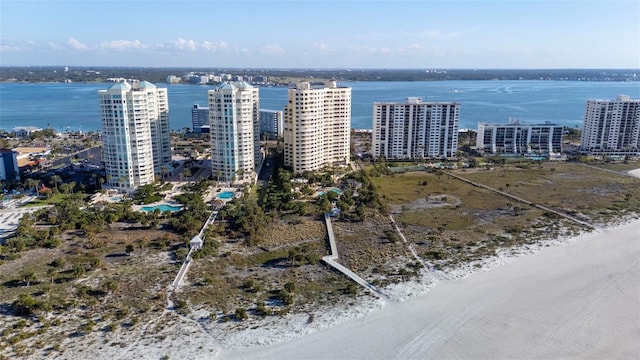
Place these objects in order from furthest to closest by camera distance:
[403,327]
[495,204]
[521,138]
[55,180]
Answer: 1. [521,138]
2. [55,180]
3. [495,204]
4. [403,327]

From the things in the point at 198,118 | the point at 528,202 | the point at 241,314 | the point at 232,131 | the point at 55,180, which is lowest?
the point at 241,314

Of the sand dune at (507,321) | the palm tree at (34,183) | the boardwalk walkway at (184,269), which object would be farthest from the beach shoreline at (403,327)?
the palm tree at (34,183)

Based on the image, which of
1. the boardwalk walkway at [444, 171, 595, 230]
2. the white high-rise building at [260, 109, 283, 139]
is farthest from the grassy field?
the white high-rise building at [260, 109, 283, 139]

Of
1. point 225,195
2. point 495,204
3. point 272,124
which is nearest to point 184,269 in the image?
point 225,195

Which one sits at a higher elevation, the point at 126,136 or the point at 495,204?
the point at 126,136

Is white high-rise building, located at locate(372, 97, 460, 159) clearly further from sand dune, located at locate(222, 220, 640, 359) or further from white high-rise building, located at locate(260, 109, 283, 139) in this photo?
sand dune, located at locate(222, 220, 640, 359)

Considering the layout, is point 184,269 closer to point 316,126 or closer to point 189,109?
point 316,126

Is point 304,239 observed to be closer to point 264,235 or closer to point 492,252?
point 264,235
